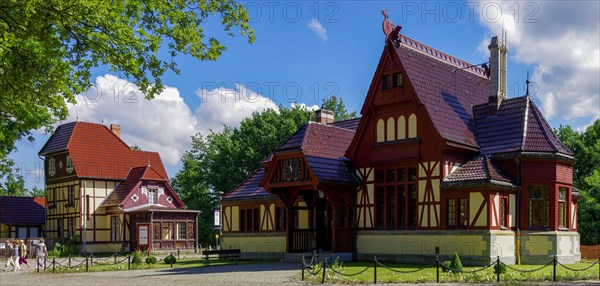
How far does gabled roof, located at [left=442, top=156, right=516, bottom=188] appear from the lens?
86.6 feet

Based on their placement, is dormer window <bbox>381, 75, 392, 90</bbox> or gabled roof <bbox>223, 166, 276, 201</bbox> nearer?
dormer window <bbox>381, 75, 392, 90</bbox>

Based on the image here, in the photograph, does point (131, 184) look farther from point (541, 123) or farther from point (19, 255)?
point (541, 123)

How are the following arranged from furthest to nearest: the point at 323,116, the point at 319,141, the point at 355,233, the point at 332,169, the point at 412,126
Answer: the point at 323,116 → the point at 319,141 → the point at 355,233 → the point at 332,169 → the point at 412,126

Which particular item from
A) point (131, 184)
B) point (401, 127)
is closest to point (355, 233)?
point (401, 127)

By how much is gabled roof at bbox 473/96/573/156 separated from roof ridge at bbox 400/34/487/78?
3.84 m

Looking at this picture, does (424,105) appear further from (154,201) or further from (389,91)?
(154,201)

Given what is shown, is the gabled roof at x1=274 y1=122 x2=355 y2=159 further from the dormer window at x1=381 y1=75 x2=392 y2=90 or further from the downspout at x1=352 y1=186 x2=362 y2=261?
the dormer window at x1=381 y1=75 x2=392 y2=90

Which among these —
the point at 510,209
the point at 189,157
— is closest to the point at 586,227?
the point at 510,209

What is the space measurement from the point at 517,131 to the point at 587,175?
750 inches

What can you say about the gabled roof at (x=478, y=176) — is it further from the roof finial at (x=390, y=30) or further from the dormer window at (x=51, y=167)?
the dormer window at (x=51, y=167)

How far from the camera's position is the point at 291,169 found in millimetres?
30312

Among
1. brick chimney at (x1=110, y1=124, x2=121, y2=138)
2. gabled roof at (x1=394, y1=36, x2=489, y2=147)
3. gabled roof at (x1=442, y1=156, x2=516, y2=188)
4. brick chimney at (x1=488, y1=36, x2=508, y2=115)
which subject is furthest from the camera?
brick chimney at (x1=110, y1=124, x2=121, y2=138)

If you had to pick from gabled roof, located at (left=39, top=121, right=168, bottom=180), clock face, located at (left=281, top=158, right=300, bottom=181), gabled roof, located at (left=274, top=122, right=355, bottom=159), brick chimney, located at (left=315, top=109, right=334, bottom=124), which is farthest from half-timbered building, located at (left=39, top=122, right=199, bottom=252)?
clock face, located at (left=281, top=158, right=300, bottom=181)

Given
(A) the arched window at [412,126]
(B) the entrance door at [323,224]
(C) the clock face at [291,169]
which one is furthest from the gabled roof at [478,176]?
(B) the entrance door at [323,224]
